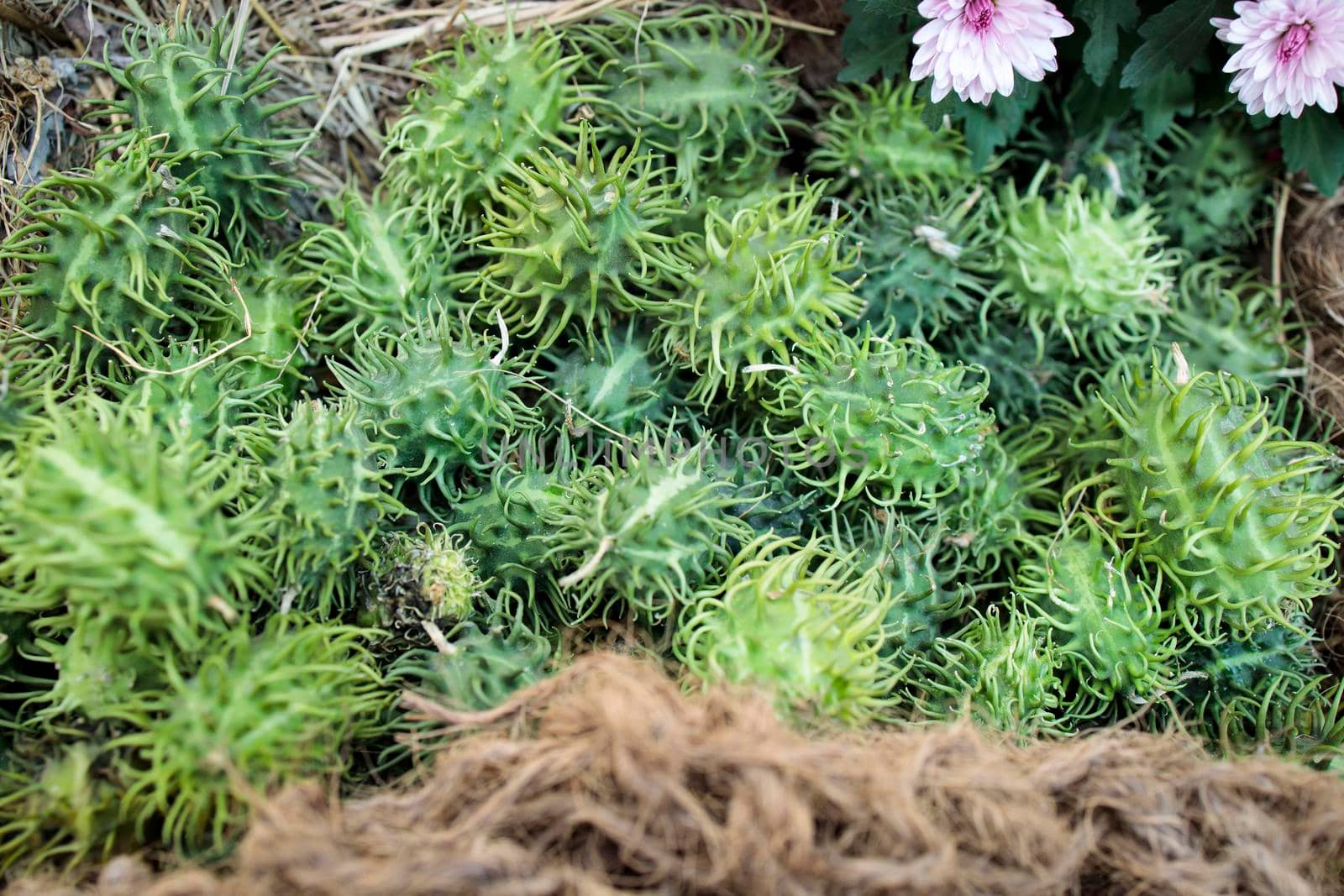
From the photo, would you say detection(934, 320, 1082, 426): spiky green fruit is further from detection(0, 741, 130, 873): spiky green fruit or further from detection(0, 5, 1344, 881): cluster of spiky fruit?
detection(0, 741, 130, 873): spiky green fruit

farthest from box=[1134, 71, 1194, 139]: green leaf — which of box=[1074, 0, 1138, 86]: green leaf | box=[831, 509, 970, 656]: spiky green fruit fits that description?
box=[831, 509, 970, 656]: spiky green fruit

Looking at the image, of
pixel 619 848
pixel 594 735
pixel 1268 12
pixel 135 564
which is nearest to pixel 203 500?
pixel 135 564

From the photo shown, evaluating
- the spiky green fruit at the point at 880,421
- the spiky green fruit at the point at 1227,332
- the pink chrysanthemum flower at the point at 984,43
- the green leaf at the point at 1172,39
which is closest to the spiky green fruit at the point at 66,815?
the spiky green fruit at the point at 880,421

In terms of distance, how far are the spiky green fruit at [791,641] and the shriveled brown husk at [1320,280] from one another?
150 centimetres

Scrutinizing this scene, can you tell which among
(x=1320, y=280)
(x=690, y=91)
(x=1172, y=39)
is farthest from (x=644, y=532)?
(x=1320, y=280)

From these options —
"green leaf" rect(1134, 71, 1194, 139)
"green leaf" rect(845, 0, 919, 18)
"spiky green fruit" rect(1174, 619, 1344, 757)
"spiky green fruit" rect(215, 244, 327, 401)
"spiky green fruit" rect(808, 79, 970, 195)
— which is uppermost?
"green leaf" rect(845, 0, 919, 18)

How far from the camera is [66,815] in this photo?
149 centimetres

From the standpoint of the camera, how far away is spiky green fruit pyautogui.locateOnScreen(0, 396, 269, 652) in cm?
138

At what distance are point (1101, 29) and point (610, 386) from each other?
138 centimetres

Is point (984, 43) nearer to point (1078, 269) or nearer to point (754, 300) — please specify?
point (1078, 269)

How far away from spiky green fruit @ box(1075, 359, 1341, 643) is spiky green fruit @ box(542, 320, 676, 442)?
99 centimetres

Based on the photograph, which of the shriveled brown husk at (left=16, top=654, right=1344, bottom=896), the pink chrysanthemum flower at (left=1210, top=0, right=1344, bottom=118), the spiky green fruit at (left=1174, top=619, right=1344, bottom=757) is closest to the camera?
the shriveled brown husk at (left=16, top=654, right=1344, bottom=896)

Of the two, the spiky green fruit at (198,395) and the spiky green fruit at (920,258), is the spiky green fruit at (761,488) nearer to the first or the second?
the spiky green fruit at (920,258)

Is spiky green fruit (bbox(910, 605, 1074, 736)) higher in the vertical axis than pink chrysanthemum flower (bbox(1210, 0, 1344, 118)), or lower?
lower
